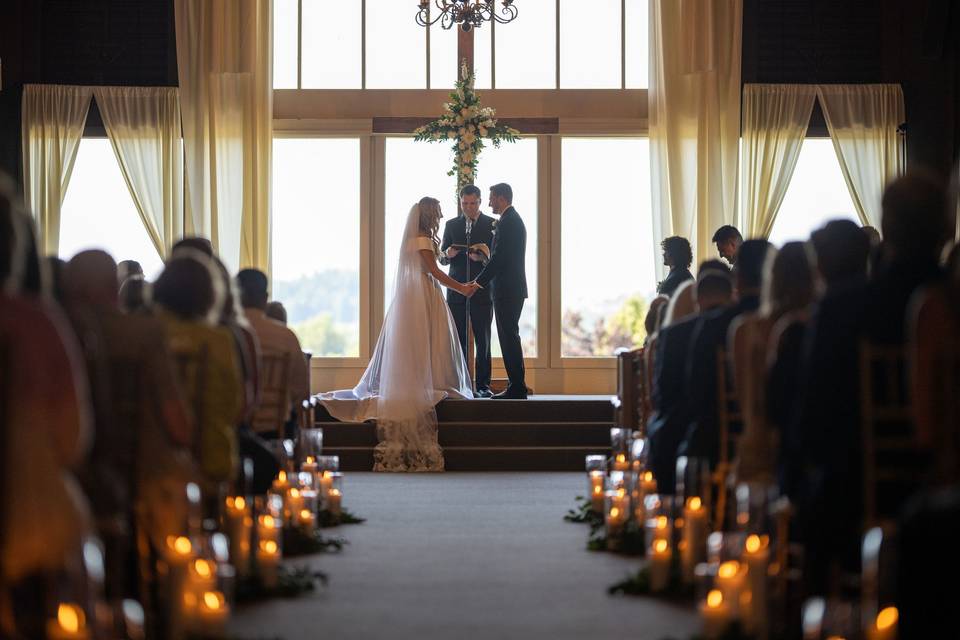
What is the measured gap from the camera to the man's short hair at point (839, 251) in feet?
13.1

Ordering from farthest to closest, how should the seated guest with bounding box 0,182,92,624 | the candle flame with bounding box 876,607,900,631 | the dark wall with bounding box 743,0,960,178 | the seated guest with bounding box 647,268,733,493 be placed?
A: the dark wall with bounding box 743,0,960,178
the seated guest with bounding box 647,268,733,493
the candle flame with bounding box 876,607,900,631
the seated guest with bounding box 0,182,92,624

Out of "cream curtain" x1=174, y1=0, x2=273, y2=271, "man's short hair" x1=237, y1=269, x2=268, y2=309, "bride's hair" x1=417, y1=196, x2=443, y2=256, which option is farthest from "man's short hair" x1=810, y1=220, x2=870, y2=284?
"cream curtain" x1=174, y1=0, x2=273, y2=271

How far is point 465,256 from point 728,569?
26.4 ft

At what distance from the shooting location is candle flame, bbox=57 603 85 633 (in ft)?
9.57

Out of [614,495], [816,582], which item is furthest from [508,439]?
[816,582]

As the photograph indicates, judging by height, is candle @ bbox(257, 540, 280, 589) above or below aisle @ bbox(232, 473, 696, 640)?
above

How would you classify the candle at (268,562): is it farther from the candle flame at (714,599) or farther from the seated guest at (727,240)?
the seated guest at (727,240)

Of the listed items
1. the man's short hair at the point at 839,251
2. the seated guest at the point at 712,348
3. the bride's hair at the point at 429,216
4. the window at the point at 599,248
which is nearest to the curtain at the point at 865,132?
the window at the point at 599,248

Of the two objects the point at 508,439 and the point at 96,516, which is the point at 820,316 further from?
the point at 508,439

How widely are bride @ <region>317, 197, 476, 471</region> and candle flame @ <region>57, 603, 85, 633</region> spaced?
7.28 meters

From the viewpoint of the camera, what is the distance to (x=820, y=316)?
3514 mm

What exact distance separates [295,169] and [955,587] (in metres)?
11.4

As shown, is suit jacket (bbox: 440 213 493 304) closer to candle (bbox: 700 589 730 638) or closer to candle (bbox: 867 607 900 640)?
candle (bbox: 700 589 730 638)

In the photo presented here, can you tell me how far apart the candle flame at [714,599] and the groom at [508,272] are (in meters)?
7.44
